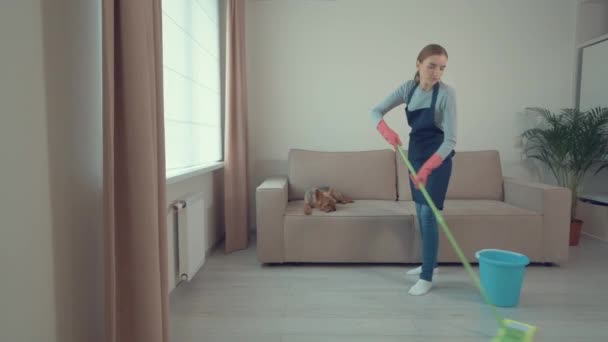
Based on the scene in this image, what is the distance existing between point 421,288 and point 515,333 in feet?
2.47

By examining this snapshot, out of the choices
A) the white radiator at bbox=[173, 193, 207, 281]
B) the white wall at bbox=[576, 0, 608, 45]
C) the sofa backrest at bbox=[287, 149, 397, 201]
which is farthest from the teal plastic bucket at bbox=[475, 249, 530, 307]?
the white wall at bbox=[576, 0, 608, 45]

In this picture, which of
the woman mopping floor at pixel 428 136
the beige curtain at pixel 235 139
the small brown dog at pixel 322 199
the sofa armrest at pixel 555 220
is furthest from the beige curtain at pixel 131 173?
the sofa armrest at pixel 555 220

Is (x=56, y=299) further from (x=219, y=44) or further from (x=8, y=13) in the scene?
(x=219, y=44)

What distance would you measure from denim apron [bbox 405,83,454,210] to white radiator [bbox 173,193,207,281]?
1348mm

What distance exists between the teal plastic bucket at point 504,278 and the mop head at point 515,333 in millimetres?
554

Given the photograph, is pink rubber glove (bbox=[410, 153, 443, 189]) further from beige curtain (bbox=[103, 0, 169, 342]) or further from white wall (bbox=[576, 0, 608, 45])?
white wall (bbox=[576, 0, 608, 45])

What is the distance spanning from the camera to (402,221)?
2.56 metres

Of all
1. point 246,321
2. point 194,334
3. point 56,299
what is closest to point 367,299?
point 246,321

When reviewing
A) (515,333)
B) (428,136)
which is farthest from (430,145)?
(515,333)

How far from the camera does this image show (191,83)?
99.9 inches

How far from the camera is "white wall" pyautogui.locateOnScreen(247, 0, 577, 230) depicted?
3354 mm

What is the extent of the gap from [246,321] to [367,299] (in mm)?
699

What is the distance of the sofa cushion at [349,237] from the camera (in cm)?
256

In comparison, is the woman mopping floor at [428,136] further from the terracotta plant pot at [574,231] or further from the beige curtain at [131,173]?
the terracotta plant pot at [574,231]
